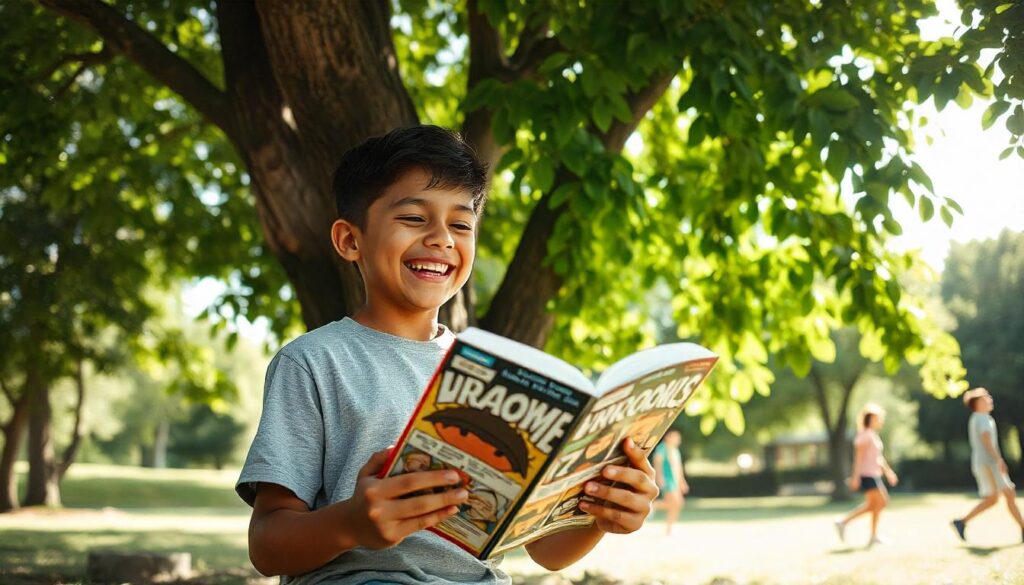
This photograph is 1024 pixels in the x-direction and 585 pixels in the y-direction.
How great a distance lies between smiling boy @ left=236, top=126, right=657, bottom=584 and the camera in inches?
72.4

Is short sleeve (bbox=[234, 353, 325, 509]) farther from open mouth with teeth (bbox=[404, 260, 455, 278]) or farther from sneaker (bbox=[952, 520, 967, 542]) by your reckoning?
sneaker (bbox=[952, 520, 967, 542])

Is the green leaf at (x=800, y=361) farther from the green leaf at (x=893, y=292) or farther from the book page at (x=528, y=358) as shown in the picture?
the book page at (x=528, y=358)

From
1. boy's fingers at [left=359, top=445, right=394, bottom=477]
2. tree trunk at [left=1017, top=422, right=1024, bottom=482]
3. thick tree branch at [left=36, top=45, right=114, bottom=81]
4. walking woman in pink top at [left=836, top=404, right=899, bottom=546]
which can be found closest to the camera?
boy's fingers at [left=359, top=445, right=394, bottom=477]

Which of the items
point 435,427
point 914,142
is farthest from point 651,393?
point 914,142

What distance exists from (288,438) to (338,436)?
5.0 inches

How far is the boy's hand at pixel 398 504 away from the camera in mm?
1729

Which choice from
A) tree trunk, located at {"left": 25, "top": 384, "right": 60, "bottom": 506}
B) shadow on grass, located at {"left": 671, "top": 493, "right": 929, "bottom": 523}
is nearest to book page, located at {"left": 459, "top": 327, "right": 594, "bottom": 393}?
shadow on grass, located at {"left": 671, "top": 493, "right": 929, "bottom": 523}

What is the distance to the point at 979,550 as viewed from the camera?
7.34 m

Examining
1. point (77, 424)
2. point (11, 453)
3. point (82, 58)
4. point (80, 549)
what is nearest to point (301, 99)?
point (82, 58)

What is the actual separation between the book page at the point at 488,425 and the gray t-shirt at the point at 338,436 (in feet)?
1.15

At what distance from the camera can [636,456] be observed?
79.6 inches

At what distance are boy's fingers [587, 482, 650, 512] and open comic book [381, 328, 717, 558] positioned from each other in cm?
7

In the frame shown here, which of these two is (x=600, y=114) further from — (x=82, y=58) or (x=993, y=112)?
(x=82, y=58)

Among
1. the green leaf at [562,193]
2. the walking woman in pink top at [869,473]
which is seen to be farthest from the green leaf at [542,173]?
the walking woman in pink top at [869,473]
